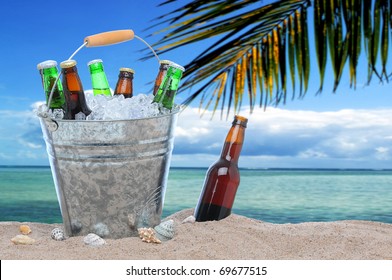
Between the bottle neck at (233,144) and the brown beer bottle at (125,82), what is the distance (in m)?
0.56

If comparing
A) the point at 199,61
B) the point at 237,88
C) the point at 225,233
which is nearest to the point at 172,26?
the point at 199,61

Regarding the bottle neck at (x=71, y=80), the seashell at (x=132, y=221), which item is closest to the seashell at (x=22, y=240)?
the seashell at (x=132, y=221)

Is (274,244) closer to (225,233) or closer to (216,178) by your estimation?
(225,233)

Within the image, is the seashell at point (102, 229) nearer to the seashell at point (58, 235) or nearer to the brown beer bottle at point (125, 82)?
the seashell at point (58, 235)

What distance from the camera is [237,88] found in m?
3.98

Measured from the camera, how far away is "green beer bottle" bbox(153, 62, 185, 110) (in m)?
3.03

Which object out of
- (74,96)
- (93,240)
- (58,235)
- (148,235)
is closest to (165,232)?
(148,235)

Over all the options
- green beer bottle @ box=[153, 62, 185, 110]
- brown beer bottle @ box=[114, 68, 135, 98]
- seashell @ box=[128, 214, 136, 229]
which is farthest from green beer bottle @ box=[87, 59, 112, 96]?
seashell @ box=[128, 214, 136, 229]

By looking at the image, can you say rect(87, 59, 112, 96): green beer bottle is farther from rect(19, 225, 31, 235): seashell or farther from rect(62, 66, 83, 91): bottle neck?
rect(19, 225, 31, 235): seashell

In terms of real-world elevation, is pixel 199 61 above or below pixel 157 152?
above

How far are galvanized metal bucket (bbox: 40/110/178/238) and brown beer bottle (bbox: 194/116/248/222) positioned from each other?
9.9 inches

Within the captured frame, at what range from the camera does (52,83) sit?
300 cm
